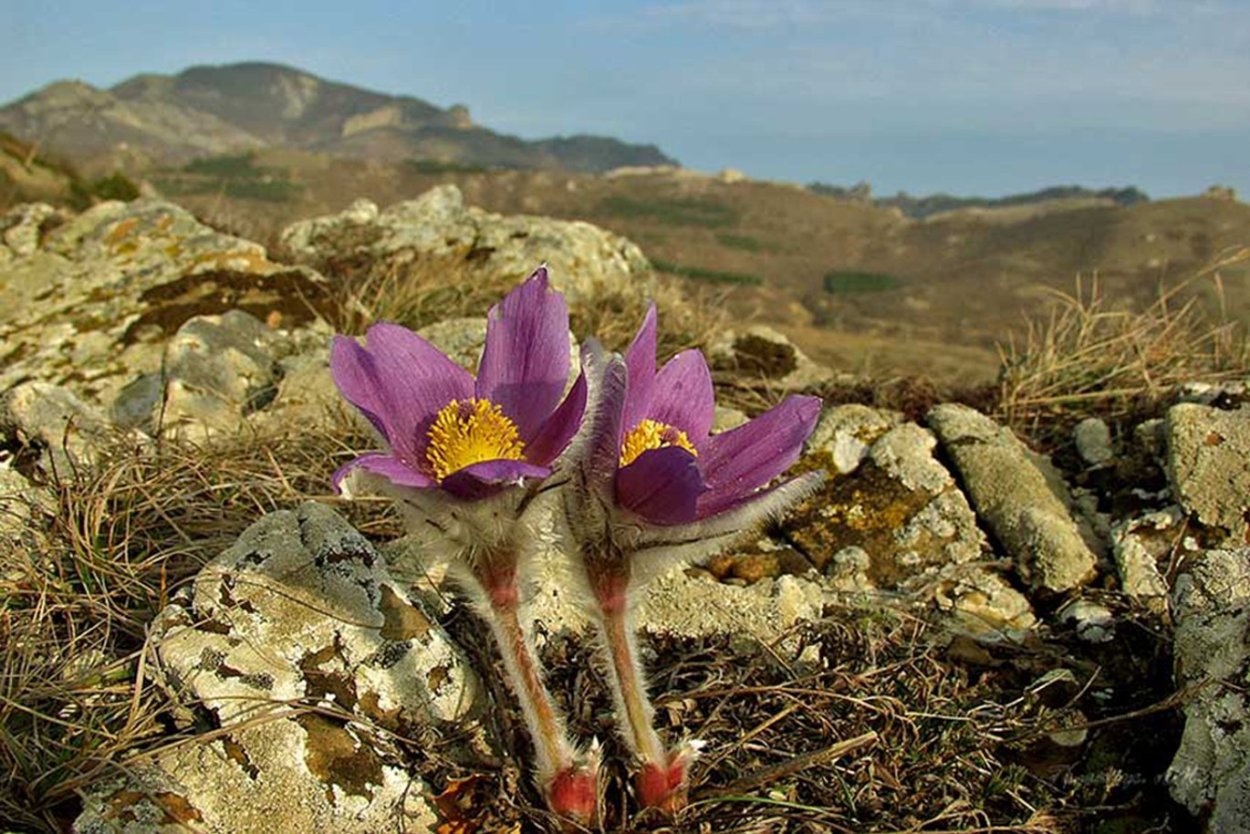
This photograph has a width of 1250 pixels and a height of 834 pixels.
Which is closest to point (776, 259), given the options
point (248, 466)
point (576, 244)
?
point (576, 244)

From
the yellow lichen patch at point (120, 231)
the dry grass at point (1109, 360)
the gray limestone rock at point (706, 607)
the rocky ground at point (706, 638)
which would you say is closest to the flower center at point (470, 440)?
the rocky ground at point (706, 638)

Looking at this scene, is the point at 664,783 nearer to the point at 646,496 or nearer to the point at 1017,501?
the point at 646,496

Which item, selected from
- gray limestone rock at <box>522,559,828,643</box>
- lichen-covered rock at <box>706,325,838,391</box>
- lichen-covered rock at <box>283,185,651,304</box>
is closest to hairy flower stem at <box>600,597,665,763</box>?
gray limestone rock at <box>522,559,828,643</box>

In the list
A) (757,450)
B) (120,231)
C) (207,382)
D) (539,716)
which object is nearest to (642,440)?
(757,450)

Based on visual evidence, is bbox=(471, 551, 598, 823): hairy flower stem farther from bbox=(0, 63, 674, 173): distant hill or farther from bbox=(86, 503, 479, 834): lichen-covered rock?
bbox=(0, 63, 674, 173): distant hill

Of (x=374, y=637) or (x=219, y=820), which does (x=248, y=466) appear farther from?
(x=219, y=820)

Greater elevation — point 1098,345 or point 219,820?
point 1098,345

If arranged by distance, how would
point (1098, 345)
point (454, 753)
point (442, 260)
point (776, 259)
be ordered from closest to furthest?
point (454, 753)
point (1098, 345)
point (442, 260)
point (776, 259)
